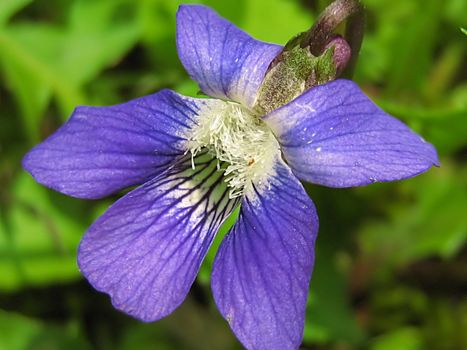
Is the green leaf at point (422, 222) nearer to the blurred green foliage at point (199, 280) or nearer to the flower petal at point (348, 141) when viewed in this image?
the blurred green foliage at point (199, 280)

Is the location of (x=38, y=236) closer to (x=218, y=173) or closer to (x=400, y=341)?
(x=218, y=173)

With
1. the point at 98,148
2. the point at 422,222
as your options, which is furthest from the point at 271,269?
the point at 422,222

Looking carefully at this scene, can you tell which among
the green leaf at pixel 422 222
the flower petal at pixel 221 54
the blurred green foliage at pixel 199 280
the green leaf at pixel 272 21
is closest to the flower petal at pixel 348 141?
the flower petal at pixel 221 54

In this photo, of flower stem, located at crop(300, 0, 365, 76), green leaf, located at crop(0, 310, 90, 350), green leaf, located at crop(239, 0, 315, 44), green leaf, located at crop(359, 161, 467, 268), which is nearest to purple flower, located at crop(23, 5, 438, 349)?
flower stem, located at crop(300, 0, 365, 76)

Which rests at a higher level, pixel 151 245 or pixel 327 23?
pixel 327 23

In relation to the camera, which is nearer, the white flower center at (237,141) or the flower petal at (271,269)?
the flower petal at (271,269)

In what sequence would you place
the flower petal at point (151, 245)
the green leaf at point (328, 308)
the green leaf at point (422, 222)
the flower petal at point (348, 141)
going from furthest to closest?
the green leaf at point (422, 222) → the green leaf at point (328, 308) → the flower petal at point (151, 245) → the flower petal at point (348, 141)
